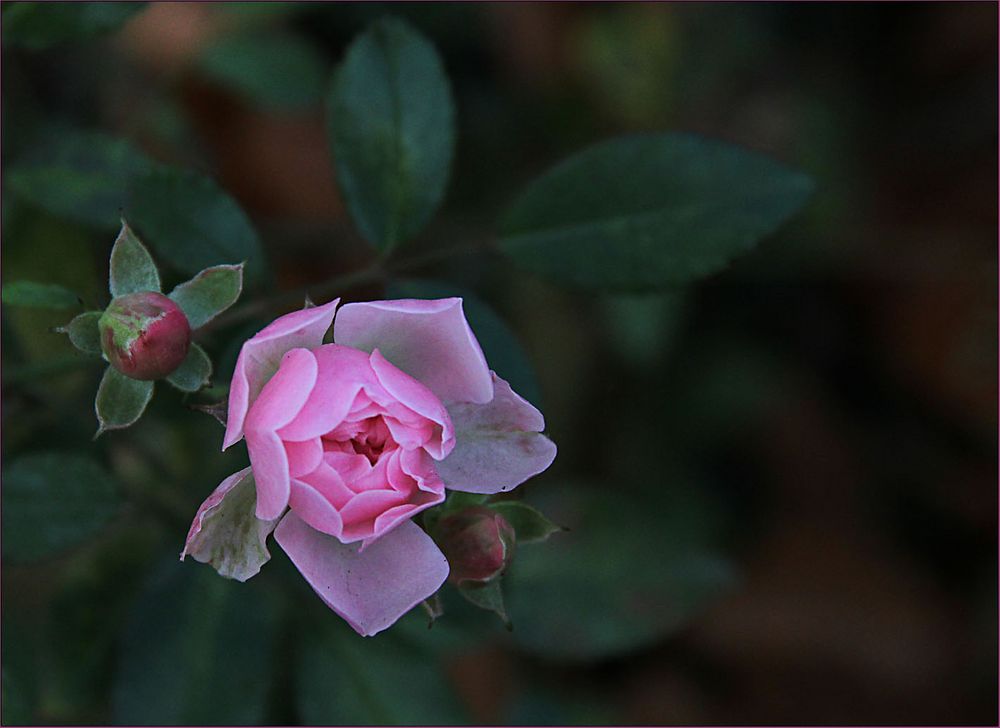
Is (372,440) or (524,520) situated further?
(524,520)

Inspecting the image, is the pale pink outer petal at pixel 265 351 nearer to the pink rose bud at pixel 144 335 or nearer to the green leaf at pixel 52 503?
the pink rose bud at pixel 144 335

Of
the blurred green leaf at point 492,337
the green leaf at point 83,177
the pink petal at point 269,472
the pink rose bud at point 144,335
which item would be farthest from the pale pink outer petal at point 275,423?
the green leaf at point 83,177

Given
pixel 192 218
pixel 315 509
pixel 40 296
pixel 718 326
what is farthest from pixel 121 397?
pixel 718 326

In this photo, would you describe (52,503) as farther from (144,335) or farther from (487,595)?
(487,595)

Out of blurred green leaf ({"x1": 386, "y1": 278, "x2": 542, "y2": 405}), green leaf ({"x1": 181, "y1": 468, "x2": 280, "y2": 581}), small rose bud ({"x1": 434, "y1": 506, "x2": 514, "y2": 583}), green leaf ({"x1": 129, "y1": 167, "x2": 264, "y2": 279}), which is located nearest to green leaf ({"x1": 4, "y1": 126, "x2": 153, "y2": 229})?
green leaf ({"x1": 129, "y1": 167, "x2": 264, "y2": 279})

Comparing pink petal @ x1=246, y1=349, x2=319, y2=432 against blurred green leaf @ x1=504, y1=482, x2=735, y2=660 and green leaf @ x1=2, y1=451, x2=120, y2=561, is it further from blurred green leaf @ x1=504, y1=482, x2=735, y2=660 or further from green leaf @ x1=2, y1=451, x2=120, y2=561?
blurred green leaf @ x1=504, y1=482, x2=735, y2=660

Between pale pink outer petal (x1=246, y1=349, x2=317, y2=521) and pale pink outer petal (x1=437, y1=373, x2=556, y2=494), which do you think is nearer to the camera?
pale pink outer petal (x1=246, y1=349, x2=317, y2=521)

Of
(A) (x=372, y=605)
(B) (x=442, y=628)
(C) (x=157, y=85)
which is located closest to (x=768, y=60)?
(C) (x=157, y=85)
